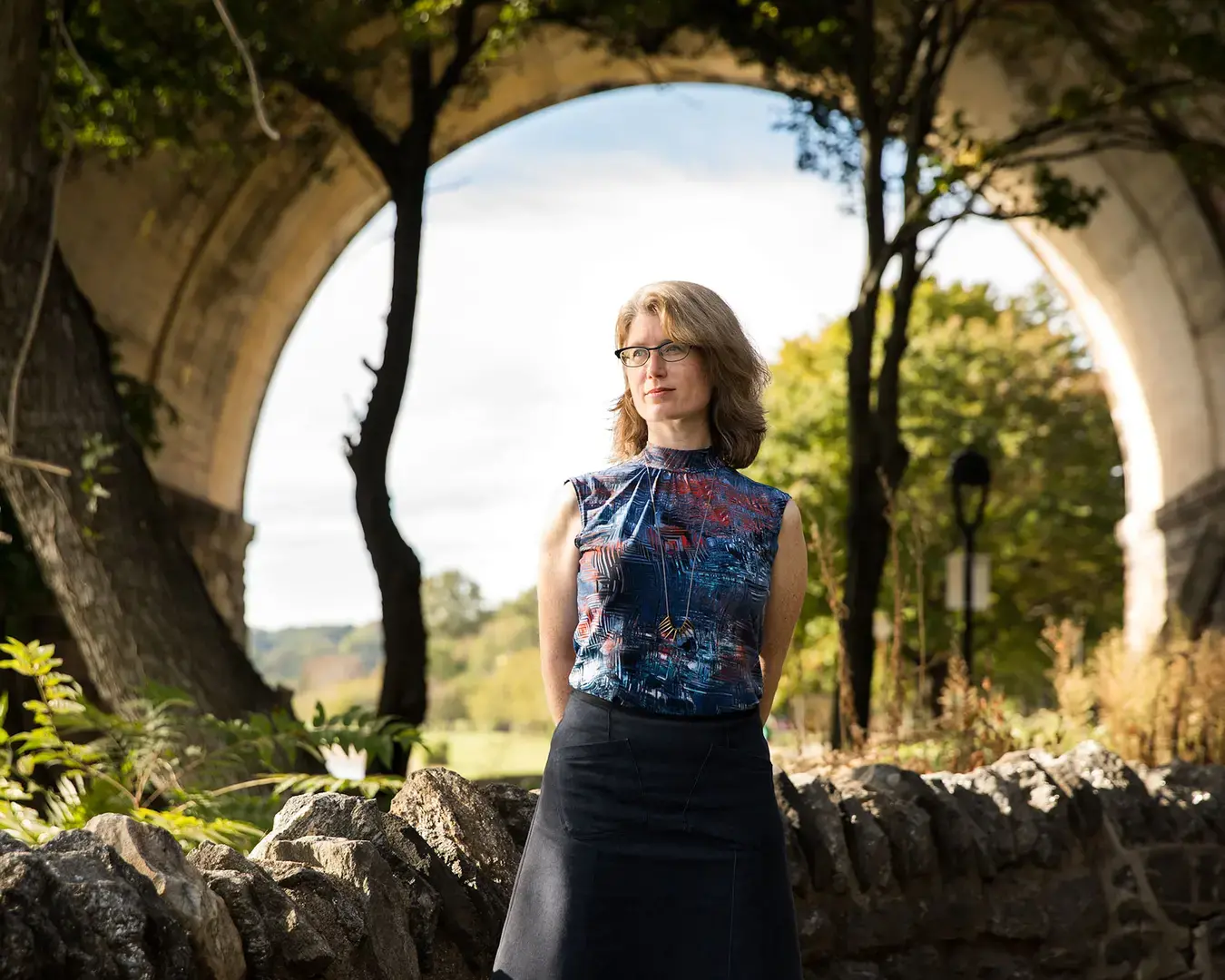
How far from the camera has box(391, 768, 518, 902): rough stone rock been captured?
2.95m

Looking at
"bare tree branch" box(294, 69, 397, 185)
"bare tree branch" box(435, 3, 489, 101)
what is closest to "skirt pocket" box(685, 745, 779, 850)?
"bare tree branch" box(294, 69, 397, 185)

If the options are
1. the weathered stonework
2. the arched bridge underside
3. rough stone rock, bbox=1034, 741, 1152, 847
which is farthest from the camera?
the weathered stonework

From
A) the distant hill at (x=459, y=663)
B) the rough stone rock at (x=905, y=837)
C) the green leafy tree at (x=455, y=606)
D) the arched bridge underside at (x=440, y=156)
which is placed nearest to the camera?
the rough stone rock at (x=905, y=837)

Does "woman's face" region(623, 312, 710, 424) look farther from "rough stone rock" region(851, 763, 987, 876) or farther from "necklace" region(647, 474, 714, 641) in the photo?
"rough stone rock" region(851, 763, 987, 876)

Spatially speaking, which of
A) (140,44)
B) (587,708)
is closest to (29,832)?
(587,708)

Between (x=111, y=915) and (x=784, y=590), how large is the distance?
1237 mm

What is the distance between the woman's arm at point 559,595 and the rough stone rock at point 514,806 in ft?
2.35

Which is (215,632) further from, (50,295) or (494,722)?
(494,722)

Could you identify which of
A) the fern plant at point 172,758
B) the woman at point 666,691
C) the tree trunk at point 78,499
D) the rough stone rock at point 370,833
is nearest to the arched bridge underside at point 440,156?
the tree trunk at point 78,499

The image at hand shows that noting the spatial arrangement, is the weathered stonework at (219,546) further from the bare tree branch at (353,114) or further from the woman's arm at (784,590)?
the woman's arm at (784,590)

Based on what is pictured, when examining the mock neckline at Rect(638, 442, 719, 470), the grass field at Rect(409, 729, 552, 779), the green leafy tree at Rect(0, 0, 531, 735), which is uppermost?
the green leafy tree at Rect(0, 0, 531, 735)

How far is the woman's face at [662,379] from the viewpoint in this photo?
2510mm

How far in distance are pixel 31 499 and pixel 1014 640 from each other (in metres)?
24.1

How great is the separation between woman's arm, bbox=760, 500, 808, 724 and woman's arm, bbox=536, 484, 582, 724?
36 centimetres
